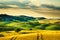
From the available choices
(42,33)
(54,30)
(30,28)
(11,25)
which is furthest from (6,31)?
(54,30)

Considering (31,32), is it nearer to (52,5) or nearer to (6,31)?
(6,31)

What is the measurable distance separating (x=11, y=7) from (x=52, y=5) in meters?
0.63

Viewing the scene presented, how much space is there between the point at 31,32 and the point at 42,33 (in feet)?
0.52

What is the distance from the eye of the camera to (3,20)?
2.04m

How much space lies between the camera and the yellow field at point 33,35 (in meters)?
1.93

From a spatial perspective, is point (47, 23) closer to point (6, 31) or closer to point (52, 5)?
point (52, 5)

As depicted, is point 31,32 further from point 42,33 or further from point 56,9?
point 56,9

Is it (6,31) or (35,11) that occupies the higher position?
(35,11)

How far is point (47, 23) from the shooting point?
81.7 inches

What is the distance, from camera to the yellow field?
1.93m

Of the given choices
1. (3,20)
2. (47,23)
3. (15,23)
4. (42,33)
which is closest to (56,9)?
(47,23)

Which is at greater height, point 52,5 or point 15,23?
point 52,5

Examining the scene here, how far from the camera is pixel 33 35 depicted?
1962mm

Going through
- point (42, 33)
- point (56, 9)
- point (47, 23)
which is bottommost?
point (42, 33)
